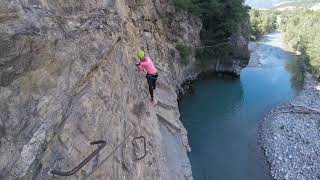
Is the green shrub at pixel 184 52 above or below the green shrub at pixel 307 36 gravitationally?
above

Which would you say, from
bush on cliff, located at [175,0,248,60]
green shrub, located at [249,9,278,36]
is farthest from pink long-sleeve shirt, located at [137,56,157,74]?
green shrub, located at [249,9,278,36]

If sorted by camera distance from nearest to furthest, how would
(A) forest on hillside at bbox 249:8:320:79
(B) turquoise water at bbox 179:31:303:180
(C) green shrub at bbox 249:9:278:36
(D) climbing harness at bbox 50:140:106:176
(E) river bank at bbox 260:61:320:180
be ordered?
(D) climbing harness at bbox 50:140:106:176 < (E) river bank at bbox 260:61:320:180 < (B) turquoise water at bbox 179:31:303:180 < (A) forest on hillside at bbox 249:8:320:79 < (C) green shrub at bbox 249:9:278:36

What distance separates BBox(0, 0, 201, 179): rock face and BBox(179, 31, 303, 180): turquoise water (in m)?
11.5

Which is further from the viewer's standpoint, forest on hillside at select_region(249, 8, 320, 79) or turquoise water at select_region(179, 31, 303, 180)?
forest on hillside at select_region(249, 8, 320, 79)

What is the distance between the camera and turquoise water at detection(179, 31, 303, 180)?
77.1 feet

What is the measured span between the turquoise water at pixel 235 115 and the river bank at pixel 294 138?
2.29ft

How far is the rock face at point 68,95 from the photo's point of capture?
7.79 m

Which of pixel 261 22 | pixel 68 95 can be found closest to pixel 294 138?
pixel 68 95

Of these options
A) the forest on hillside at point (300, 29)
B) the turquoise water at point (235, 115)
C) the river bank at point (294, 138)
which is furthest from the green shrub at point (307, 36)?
the river bank at point (294, 138)

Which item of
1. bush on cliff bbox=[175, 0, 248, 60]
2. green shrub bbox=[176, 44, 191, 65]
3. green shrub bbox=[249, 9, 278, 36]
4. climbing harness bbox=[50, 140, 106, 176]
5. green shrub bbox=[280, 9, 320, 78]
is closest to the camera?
climbing harness bbox=[50, 140, 106, 176]

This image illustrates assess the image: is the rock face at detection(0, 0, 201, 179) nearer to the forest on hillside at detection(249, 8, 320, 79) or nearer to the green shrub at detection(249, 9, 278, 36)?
the forest on hillside at detection(249, 8, 320, 79)

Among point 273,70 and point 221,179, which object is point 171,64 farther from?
point 273,70

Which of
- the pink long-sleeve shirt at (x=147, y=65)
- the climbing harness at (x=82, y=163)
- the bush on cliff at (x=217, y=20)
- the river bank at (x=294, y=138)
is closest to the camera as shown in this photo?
the climbing harness at (x=82, y=163)

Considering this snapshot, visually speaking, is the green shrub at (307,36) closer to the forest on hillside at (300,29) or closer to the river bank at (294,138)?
the forest on hillside at (300,29)
